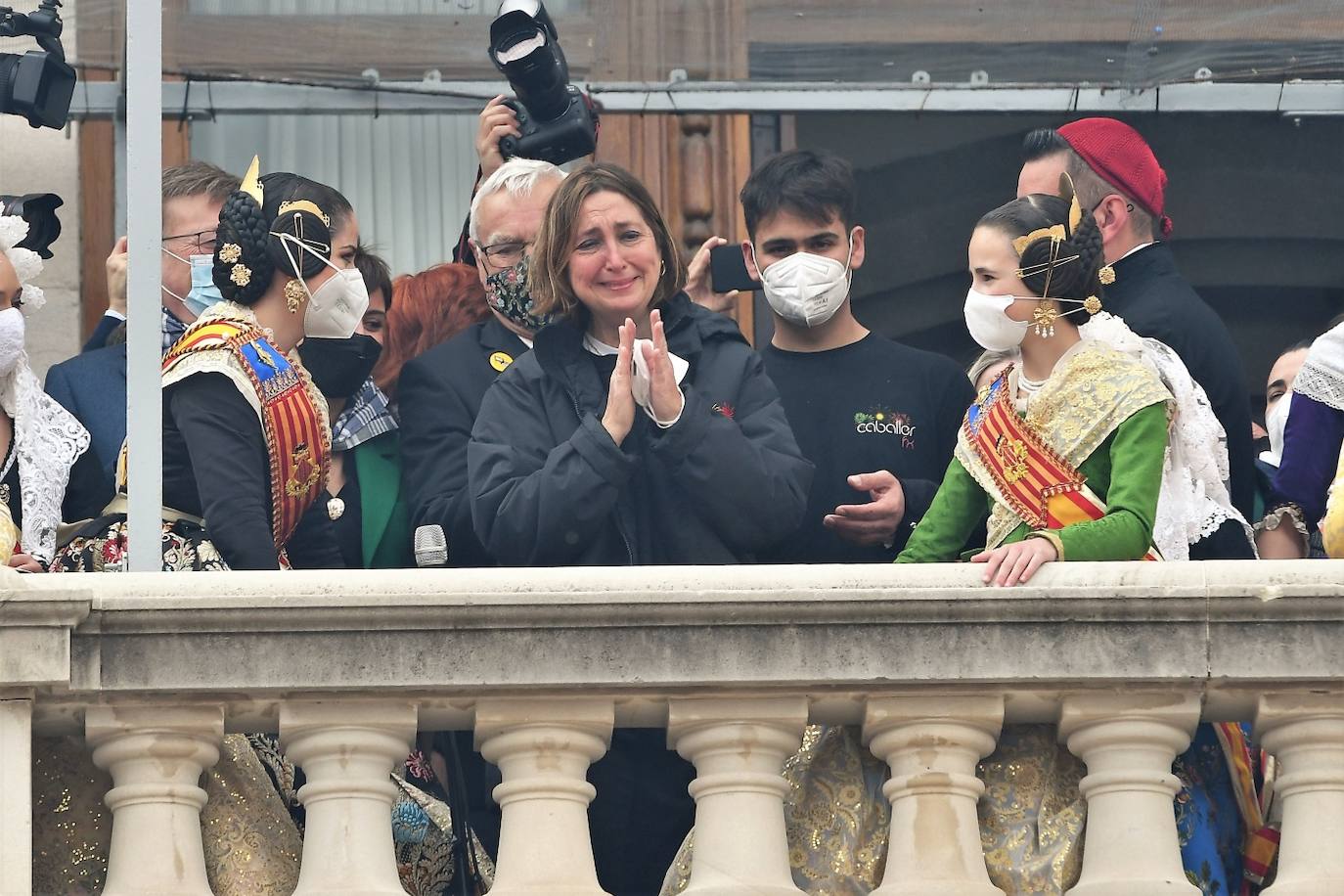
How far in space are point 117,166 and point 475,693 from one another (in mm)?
3600

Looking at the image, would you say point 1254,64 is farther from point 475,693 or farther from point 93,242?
point 475,693

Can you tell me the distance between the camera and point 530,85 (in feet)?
24.6

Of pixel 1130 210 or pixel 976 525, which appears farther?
pixel 1130 210

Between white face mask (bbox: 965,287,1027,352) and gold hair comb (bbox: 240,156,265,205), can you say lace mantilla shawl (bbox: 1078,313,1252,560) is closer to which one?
white face mask (bbox: 965,287,1027,352)

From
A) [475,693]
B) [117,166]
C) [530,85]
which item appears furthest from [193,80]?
[475,693]

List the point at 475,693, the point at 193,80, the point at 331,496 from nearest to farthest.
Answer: the point at 475,693, the point at 331,496, the point at 193,80

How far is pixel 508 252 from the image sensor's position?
711cm

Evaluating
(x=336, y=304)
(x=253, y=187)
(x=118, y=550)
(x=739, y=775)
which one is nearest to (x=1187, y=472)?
(x=739, y=775)

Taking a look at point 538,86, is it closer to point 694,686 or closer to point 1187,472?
point 1187,472

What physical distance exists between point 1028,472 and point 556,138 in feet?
6.11

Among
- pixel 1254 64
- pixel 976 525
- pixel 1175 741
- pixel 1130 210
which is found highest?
pixel 1254 64

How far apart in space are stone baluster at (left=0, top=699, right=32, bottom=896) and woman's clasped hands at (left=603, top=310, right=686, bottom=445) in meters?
1.30

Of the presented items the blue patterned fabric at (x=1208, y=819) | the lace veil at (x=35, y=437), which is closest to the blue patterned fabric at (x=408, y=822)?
the lace veil at (x=35, y=437)

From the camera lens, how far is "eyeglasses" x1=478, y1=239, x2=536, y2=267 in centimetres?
710
